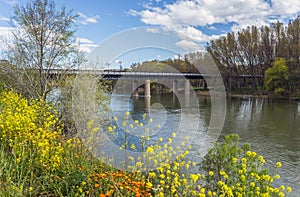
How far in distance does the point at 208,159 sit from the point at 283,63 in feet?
110

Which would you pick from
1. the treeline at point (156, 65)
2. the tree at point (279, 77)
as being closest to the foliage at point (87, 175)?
the treeline at point (156, 65)

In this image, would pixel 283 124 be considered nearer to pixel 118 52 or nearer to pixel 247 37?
A: pixel 118 52

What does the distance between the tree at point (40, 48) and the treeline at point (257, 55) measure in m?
30.6

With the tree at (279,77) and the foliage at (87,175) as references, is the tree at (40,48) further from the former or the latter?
the tree at (279,77)

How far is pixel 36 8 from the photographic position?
8469mm

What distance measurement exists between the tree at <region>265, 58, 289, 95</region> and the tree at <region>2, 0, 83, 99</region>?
1200 inches

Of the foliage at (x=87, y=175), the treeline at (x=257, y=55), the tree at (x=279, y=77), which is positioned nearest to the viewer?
the foliage at (x=87, y=175)

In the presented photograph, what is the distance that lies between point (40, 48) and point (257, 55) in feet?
125

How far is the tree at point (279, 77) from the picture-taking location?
1292 inches

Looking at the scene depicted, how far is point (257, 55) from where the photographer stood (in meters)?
40.4

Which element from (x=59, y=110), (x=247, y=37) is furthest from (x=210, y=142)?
(x=247, y=37)

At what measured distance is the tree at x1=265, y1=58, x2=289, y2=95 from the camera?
3281cm

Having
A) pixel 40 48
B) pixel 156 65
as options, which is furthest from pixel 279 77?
pixel 40 48

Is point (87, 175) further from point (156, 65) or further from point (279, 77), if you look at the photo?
point (279, 77)
